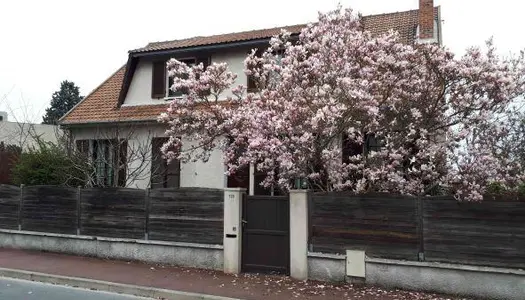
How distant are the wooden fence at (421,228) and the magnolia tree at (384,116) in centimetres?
45

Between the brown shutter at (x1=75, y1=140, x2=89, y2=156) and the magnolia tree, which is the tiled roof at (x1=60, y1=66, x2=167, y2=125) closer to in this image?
the brown shutter at (x1=75, y1=140, x2=89, y2=156)

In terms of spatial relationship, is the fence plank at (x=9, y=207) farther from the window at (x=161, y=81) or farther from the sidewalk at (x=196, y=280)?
the window at (x=161, y=81)

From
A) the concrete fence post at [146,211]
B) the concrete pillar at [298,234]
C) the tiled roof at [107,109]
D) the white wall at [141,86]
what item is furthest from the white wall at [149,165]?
the concrete pillar at [298,234]

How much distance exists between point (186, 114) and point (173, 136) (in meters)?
0.78

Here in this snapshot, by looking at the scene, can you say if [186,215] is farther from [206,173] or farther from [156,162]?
[156,162]

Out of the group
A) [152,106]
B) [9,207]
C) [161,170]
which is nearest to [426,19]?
[152,106]

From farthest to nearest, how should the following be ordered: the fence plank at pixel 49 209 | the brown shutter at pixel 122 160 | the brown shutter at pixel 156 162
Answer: the brown shutter at pixel 156 162
the brown shutter at pixel 122 160
the fence plank at pixel 49 209

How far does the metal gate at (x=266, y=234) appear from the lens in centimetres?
1002

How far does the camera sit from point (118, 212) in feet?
39.1

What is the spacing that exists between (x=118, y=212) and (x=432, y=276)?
7220mm

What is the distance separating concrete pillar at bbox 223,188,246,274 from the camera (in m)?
10.3

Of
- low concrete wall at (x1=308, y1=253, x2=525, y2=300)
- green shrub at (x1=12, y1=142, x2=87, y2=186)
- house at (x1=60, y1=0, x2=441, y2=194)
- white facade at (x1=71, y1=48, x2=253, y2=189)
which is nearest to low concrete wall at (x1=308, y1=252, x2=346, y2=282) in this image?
low concrete wall at (x1=308, y1=253, x2=525, y2=300)

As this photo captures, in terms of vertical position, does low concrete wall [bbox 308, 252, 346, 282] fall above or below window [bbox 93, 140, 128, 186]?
below

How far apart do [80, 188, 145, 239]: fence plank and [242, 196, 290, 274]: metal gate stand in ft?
9.15
